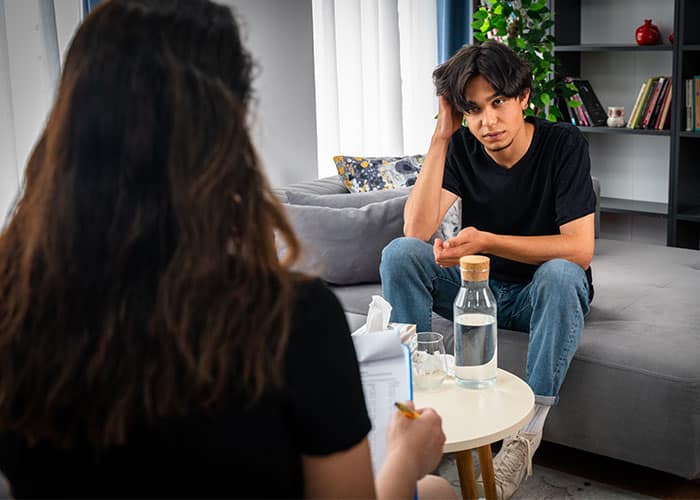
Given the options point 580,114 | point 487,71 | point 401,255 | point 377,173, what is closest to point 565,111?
point 580,114

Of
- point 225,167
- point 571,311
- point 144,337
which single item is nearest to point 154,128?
point 225,167

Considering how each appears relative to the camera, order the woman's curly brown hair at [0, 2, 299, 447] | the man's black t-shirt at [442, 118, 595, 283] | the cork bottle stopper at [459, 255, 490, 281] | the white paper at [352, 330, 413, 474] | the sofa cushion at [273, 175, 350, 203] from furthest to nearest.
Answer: the sofa cushion at [273, 175, 350, 203] < the man's black t-shirt at [442, 118, 595, 283] < the cork bottle stopper at [459, 255, 490, 281] < the white paper at [352, 330, 413, 474] < the woman's curly brown hair at [0, 2, 299, 447]

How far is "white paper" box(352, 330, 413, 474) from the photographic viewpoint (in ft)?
4.20

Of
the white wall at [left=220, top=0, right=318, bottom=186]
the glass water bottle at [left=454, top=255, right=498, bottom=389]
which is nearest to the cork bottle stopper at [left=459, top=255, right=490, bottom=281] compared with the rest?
the glass water bottle at [left=454, top=255, right=498, bottom=389]

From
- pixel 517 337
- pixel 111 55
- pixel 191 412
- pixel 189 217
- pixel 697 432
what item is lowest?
pixel 697 432

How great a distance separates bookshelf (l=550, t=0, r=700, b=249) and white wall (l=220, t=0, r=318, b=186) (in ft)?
4.15

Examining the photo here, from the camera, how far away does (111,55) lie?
76cm

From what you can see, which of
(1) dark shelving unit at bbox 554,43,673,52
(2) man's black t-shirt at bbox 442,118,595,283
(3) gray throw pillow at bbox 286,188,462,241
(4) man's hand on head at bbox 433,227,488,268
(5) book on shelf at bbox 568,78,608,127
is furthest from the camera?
(5) book on shelf at bbox 568,78,608,127

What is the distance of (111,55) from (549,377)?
1557 mm

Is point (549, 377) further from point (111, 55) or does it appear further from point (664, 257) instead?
point (111, 55)

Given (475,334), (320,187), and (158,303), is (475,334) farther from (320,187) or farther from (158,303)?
(320,187)

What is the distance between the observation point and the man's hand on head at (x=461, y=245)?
2.17 meters

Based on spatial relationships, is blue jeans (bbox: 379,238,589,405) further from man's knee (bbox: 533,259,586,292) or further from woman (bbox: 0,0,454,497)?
woman (bbox: 0,0,454,497)

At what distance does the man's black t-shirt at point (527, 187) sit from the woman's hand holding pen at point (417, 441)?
1.25 meters
